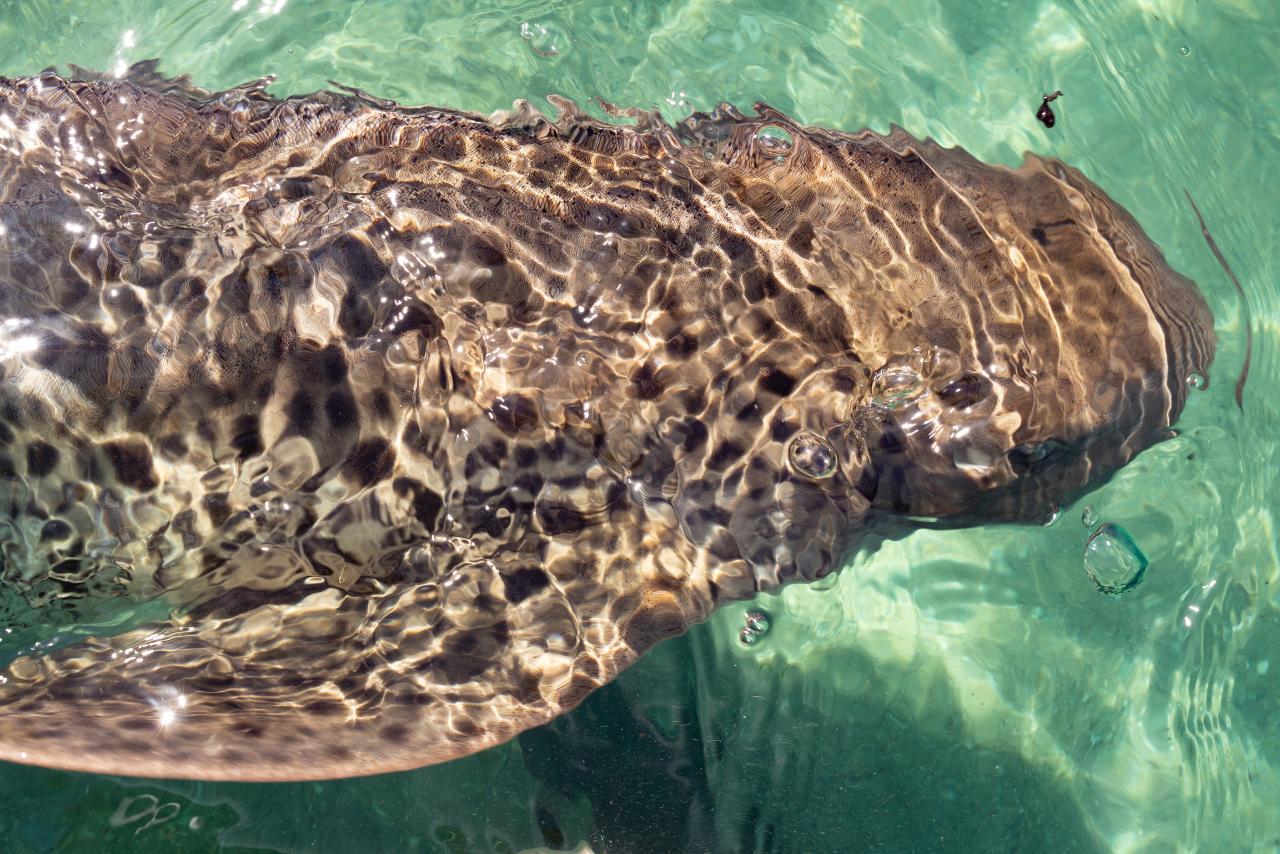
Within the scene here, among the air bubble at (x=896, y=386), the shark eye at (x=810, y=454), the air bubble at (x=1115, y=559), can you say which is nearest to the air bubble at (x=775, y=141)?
the air bubble at (x=896, y=386)

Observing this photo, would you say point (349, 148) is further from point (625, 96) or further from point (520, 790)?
point (520, 790)

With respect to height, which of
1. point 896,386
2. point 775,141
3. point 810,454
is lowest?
point 810,454

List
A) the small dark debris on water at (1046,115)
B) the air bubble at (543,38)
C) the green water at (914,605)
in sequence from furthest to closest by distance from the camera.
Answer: the air bubble at (543,38) → the small dark debris on water at (1046,115) → the green water at (914,605)

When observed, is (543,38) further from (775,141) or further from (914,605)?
(914,605)

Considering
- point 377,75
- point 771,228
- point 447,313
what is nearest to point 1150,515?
point 771,228

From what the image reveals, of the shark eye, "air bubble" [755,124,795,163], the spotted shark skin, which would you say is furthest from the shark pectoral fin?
"air bubble" [755,124,795,163]

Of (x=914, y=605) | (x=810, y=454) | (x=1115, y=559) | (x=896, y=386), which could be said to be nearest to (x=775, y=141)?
(x=896, y=386)

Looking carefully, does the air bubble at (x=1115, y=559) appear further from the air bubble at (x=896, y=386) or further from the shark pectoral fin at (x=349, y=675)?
the shark pectoral fin at (x=349, y=675)
